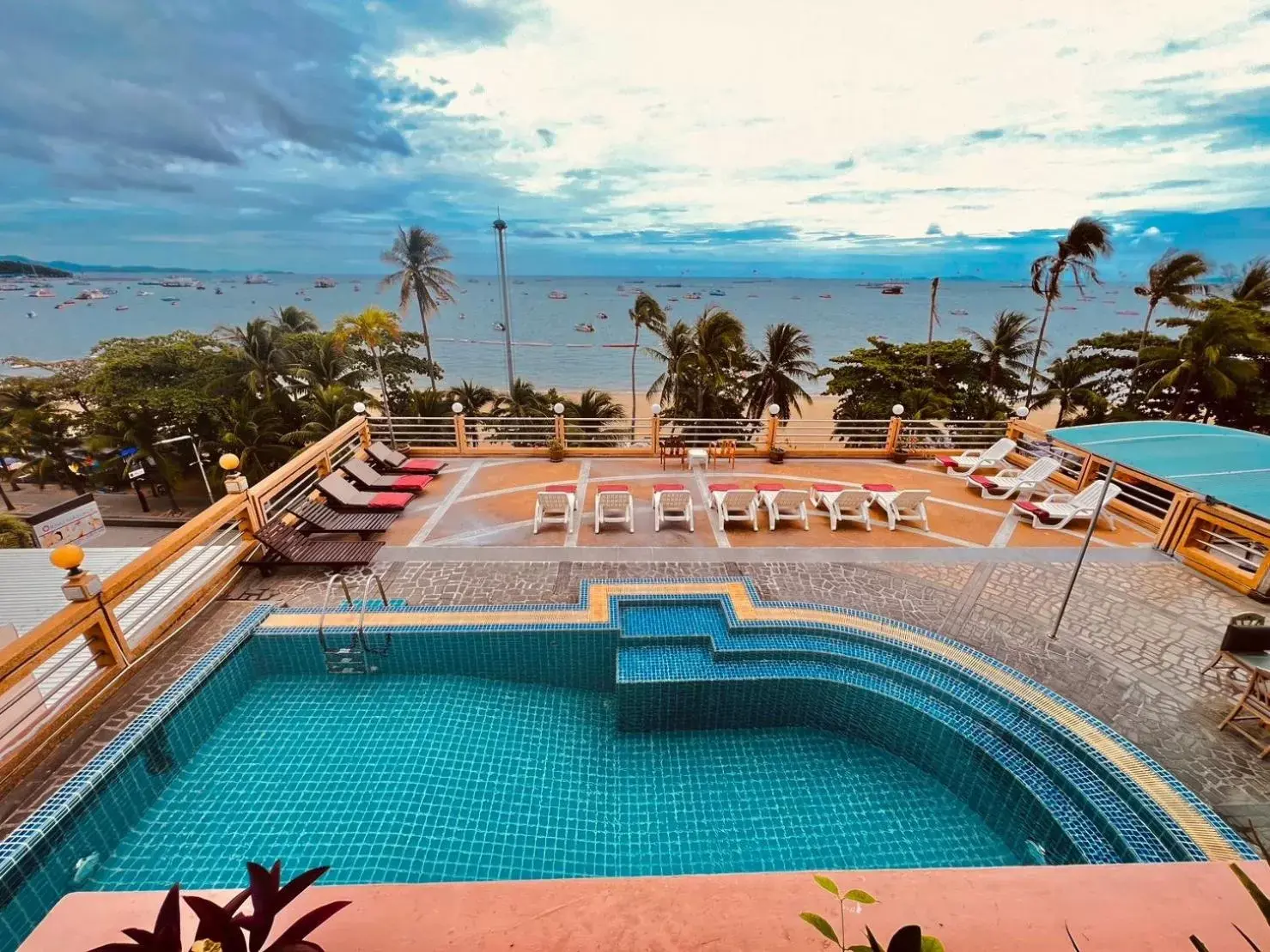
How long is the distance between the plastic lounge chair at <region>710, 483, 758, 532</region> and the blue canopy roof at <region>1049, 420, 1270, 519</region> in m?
4.31

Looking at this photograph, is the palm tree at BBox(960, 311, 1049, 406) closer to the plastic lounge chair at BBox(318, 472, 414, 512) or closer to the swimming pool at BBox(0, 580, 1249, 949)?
the swimming pool at BBox(0, 580, 1249, 949)

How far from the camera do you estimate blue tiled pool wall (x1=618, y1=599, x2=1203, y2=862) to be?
413 cm

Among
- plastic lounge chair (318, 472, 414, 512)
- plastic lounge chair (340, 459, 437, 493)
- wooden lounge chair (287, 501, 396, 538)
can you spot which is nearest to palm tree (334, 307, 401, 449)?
plastic lounge chair (340, 459, 437, 493)

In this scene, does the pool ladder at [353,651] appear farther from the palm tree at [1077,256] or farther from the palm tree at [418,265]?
the palm tree at [1077,256]

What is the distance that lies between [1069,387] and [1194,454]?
20465mm

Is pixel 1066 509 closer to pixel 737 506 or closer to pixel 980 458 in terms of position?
pixel 980 458

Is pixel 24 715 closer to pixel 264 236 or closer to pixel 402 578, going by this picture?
pixel 402 578

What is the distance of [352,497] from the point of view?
8922mm

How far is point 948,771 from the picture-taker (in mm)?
5113

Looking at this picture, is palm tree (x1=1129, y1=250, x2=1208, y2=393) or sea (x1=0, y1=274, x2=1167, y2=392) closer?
palm tree (x1=1129, y1=250, x2=1208, y2=393)

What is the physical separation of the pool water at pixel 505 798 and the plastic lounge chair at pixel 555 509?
322 centimetres

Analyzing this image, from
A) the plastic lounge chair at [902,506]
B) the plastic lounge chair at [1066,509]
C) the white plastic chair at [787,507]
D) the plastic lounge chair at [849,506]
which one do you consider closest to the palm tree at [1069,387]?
the plastic lounge chair at [1066,509]

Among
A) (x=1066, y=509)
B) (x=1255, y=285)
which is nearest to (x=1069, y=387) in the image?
(x=1255, y=285)

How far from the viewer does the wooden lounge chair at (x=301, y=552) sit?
23.9 ft
